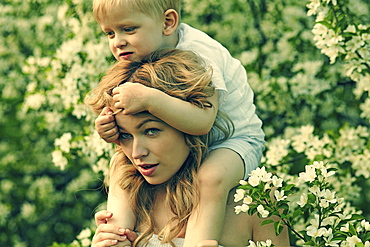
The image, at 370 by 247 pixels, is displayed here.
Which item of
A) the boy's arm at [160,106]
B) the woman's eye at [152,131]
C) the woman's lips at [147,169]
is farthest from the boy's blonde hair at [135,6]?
the woman's lips at [147,169]

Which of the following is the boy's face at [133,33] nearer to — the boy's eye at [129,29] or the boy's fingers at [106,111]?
the boy's eye at [129,29]

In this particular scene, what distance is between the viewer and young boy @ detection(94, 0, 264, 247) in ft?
7.80

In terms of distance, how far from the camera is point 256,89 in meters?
4.61

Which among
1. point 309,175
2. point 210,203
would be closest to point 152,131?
point 210,203

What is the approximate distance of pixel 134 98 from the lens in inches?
92.4

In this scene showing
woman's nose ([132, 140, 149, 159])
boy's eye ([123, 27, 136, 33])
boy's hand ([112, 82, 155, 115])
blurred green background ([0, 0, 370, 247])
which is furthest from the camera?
blurred green background ([0, 0, 370, 247])

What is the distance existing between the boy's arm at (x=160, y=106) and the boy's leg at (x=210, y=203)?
188mm

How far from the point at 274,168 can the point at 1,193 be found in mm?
3368

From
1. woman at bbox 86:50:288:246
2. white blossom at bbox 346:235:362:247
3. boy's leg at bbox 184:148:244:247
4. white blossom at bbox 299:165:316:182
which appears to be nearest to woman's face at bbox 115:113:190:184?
woman at bbox 86:50:288:246

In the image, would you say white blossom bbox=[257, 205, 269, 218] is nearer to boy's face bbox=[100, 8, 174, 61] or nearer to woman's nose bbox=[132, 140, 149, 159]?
woman's nose bbox=[132, 140, 149, 159]

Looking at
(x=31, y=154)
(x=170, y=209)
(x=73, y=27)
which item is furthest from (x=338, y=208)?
(x=31, y=154)

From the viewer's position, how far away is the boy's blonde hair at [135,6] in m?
2.50

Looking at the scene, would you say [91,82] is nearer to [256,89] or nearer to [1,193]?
[256,89]

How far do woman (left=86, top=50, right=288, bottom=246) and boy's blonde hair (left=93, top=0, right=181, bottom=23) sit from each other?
0.17 metres
